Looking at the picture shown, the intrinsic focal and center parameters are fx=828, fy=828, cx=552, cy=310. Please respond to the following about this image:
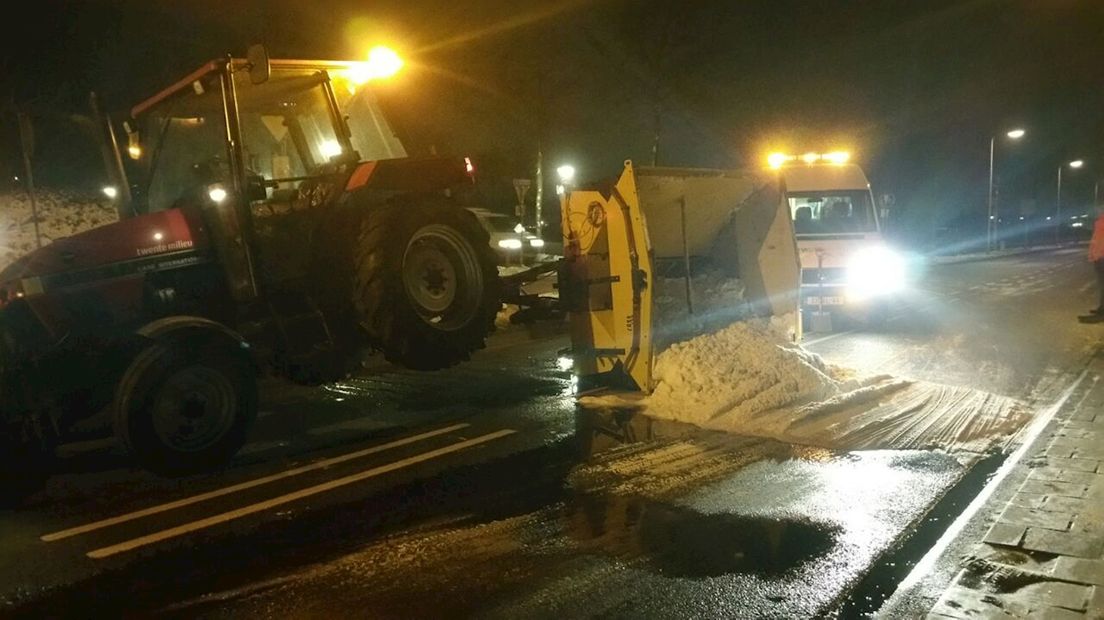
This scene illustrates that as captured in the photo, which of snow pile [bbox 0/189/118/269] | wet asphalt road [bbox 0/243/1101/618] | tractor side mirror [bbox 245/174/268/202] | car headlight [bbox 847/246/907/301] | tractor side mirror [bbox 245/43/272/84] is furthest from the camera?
snow pile [bbox 0/189/118/269]

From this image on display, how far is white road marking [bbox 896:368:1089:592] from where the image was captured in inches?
171

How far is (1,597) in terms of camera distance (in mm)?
4289

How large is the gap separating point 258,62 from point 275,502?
3184 millimetres

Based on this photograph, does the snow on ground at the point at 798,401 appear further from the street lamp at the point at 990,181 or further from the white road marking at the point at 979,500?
the street lamp at the point at 990,181

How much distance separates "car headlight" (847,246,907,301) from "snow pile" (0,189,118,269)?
1294 cm

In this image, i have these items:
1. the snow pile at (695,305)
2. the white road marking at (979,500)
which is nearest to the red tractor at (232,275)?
the snow pile at (695,305)

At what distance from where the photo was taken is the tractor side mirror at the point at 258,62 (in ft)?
20.0

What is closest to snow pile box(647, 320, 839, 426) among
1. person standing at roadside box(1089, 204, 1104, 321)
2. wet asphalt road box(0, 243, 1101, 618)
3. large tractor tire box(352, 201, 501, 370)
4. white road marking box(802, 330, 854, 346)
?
wet asphalt road box(0, 243, 1101, 618)

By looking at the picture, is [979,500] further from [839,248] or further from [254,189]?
[839,248]

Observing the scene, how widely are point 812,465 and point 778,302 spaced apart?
3.63 m

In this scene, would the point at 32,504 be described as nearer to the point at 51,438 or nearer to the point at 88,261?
the point at 51,438

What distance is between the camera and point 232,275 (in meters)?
6.54

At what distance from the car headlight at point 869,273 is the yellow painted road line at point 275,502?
26.9ft

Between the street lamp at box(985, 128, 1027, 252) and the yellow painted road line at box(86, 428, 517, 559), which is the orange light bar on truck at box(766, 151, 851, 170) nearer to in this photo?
the yellow painted road line at box(86, 428, 517, 559)
